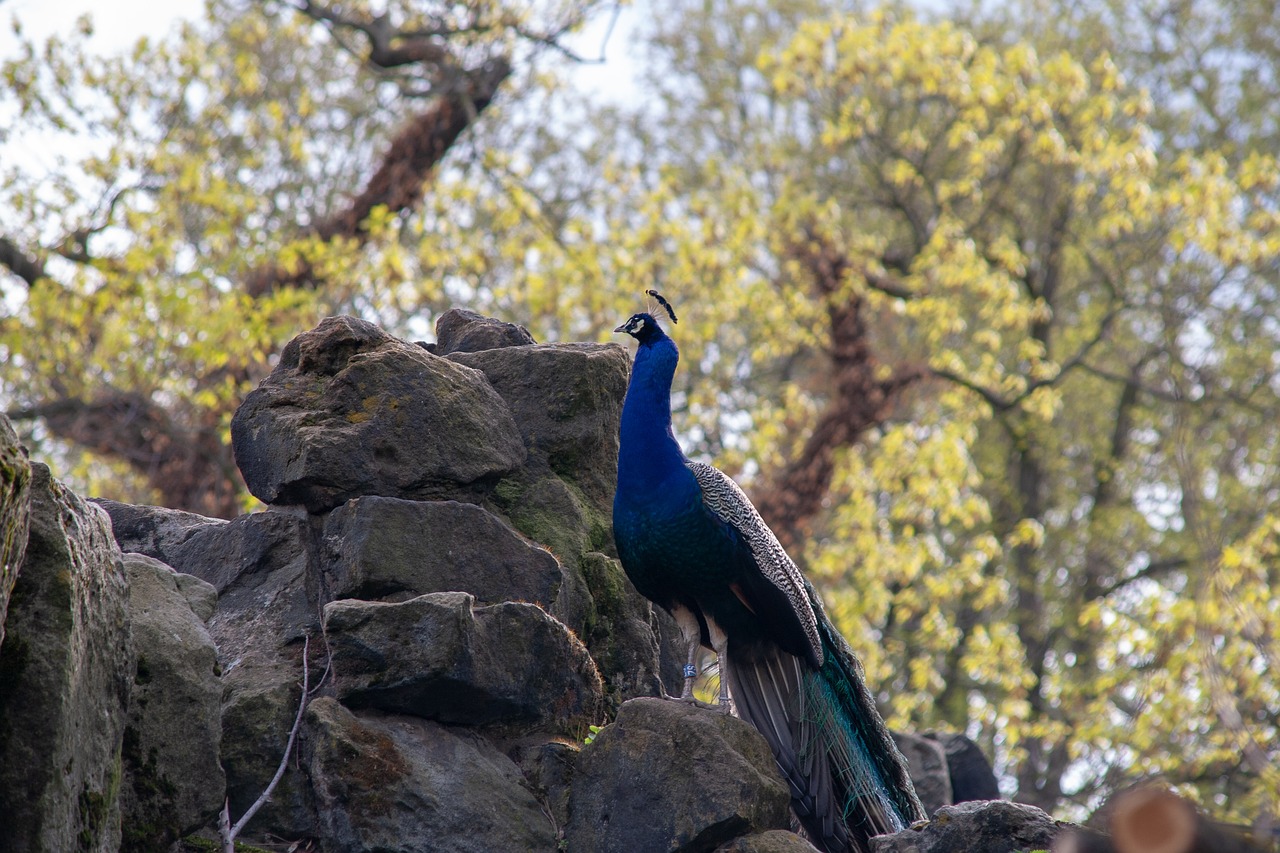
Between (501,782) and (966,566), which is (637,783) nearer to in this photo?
(501,782)

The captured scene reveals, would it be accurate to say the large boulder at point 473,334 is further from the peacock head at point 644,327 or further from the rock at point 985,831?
the rock at point 985,831

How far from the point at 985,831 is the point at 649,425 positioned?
86.2 inches

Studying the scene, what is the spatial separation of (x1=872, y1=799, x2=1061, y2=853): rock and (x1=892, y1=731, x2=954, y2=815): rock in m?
2.96

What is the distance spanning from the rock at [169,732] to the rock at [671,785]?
4.70ft

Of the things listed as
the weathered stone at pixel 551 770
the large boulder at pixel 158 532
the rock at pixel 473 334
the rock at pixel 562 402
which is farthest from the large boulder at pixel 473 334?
the weathered stone at pixel 551 770

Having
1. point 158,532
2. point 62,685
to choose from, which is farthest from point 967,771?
point 62,685

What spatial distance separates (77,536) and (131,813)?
106cm

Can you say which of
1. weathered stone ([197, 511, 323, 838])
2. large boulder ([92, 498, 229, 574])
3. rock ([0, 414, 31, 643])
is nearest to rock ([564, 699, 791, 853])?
weathered stone ([197, 511, 323, 838])

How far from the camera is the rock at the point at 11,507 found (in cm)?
368

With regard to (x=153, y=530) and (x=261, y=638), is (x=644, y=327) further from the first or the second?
(x=153, y=530)

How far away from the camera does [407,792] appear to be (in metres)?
4.92

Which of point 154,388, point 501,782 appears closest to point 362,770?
point 501,782

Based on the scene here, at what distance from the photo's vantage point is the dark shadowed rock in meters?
6.48

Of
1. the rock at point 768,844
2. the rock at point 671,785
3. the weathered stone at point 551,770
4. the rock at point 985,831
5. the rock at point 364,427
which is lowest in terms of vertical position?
the rock at point 985,831
